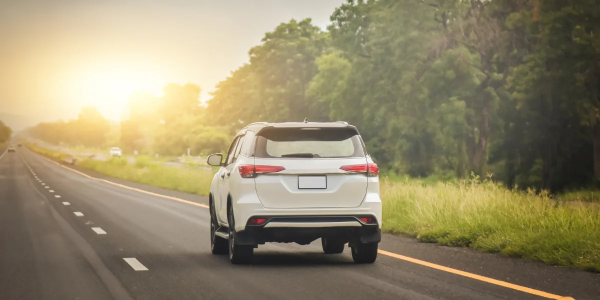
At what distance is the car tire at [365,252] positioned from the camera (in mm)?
10883

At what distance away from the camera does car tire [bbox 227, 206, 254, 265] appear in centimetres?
1069

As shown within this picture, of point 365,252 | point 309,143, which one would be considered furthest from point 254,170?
point 365,252

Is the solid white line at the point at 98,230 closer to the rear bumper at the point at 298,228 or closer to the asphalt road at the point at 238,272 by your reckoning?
the asphalt road at the point at 238,272

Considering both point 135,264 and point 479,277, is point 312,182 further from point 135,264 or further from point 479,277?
point 135,264

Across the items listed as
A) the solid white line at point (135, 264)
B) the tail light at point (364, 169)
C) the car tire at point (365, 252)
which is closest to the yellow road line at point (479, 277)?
the car tire at point (365, 252)

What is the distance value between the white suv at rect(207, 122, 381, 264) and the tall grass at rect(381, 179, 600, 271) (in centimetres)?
239

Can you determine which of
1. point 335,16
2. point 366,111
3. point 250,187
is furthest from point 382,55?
point 250,187

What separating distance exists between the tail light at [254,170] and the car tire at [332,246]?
2413 mm

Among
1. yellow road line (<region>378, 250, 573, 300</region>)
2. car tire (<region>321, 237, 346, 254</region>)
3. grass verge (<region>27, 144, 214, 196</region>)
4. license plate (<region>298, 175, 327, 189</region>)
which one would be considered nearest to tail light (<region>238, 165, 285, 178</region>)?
license plate (<region>298, 175, 327, 189</region>)

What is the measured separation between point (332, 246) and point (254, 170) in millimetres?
2564

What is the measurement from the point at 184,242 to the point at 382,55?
4130 centimetres

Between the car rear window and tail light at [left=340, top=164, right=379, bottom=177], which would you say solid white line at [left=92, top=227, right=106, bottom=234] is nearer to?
the car rear window

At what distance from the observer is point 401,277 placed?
31.4 feet

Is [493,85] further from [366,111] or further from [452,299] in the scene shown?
[452,299]
